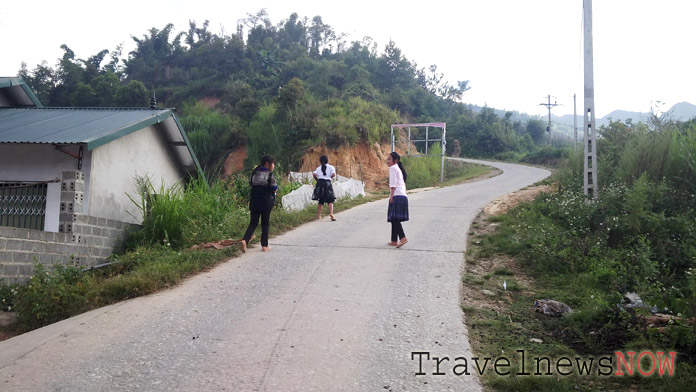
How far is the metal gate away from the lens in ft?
32.8

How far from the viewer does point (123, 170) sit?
471 inches

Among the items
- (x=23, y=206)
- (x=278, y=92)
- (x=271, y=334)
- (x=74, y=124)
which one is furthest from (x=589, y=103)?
(x=278, y=92)

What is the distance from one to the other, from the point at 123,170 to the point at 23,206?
2.27m

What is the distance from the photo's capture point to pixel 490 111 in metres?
54.2

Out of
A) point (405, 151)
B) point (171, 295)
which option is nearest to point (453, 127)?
point (405, 151)

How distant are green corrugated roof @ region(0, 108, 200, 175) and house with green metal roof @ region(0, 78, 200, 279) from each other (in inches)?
0.8

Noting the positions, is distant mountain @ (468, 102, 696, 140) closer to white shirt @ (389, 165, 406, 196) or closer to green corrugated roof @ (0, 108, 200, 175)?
white shirt @ (389, 165, 406, 196)

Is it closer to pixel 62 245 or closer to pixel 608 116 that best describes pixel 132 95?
pixel 608 116

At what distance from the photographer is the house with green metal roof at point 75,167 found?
29.8 feet

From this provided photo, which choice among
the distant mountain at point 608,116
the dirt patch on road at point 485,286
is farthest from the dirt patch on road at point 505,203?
the distant mountain at point 608,116

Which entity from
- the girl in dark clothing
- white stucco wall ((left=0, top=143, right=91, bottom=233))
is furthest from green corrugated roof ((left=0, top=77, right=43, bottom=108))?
the girl in dark clothing

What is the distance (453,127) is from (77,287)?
48467 mm

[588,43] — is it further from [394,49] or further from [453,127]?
[394,49]

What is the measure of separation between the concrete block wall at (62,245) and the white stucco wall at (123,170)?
99 cm
